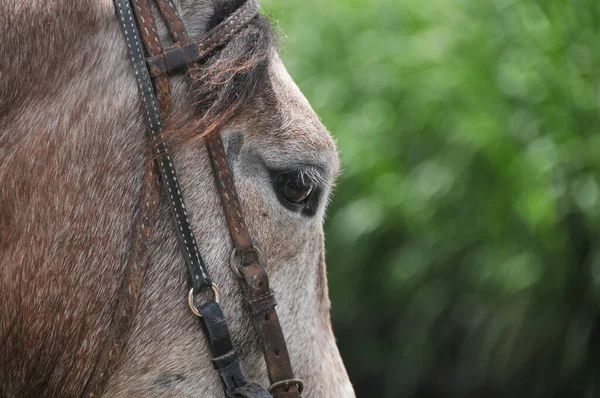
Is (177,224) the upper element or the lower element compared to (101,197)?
lower

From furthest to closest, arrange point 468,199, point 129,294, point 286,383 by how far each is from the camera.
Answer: point 468,199 < point 286,383 < point 129,294

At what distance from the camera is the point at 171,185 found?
227 cm

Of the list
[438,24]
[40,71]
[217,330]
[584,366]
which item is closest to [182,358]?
[217,330]

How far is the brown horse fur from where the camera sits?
2.20 meters

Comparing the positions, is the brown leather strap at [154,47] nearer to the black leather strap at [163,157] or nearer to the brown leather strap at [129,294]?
the black leather strap at [163,157]

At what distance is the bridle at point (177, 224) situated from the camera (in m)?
2.25

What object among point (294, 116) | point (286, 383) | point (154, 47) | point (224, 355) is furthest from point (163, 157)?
point (286, 383)

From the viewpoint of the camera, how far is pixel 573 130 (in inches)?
185

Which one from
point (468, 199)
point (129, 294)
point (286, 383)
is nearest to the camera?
point (129, 294)

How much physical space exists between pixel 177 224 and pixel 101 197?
222 millimetres

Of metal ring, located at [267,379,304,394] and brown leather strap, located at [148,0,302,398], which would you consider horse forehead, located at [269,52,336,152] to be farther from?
metal ring, located at [267,379,304,394]

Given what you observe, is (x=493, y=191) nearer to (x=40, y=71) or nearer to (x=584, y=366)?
(x=584, y=366)

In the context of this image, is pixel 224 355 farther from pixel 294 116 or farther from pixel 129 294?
pixel 294 116

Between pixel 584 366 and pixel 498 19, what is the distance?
222cm
